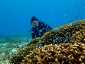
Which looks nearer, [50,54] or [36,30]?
[50,54]

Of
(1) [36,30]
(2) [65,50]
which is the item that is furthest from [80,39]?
(1) [36,30]

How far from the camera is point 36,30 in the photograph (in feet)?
68.9

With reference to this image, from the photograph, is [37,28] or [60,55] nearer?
[60,55]

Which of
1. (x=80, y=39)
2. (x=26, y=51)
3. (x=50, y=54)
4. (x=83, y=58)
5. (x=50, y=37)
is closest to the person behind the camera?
(x=83, y=58)

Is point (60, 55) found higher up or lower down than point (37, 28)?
lower down

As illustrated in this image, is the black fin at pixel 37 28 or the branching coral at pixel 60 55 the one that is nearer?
the branching coral at pixel 60 55

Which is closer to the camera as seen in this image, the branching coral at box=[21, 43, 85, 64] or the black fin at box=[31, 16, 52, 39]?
the branching coral at box=[21, 43, 85, 64]

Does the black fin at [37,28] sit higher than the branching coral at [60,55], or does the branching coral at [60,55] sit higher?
the black fin at [37,28]

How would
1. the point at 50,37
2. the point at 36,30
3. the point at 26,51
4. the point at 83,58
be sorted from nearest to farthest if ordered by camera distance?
the point at 83,58
the point at 26,51
the point at 50,37
the point at 36,30

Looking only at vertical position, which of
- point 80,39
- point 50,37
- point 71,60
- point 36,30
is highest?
point 36,30

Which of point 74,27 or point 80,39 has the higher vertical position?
point 74,27

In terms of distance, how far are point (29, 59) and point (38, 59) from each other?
22.1 inches

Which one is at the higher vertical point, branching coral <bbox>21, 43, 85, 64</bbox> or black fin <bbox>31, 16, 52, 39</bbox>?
black fin <bbox>31, 16, 52, 39</bbox>

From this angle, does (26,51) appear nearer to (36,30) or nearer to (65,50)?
(65,50)
